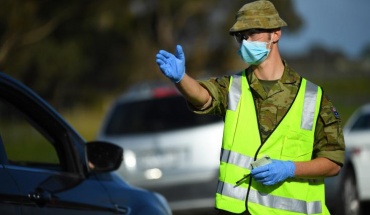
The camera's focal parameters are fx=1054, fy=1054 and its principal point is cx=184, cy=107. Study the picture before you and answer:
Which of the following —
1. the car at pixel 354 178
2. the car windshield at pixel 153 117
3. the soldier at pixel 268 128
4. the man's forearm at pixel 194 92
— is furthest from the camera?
the car at pixel 354 178

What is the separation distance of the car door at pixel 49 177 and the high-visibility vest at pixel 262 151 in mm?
668

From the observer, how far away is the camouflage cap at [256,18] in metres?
4.86

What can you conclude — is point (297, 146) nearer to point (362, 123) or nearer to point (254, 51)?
point (254, 51)

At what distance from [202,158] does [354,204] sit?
2.20 metres

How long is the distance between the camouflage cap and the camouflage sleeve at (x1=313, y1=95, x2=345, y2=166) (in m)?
0.43

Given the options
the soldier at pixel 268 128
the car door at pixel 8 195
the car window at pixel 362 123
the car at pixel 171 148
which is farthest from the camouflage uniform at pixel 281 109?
the car window at pixel 362 123

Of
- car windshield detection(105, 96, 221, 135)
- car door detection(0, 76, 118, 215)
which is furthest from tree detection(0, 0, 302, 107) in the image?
car door detection(0, 76, 118, 215)

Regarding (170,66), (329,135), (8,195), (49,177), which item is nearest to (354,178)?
(329,135)

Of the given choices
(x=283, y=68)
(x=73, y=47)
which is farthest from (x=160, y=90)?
(x=73, y=47)

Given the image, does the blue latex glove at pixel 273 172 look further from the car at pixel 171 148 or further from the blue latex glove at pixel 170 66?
the car at pixel 171 148

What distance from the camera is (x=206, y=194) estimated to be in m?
10.9

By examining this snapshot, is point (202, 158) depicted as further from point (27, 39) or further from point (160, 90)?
point (27, 39)

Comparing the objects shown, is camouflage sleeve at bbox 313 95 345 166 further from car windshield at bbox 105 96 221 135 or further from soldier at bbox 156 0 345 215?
car windshield at bbox 105 96 221 135

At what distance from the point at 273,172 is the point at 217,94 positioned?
0.48m
